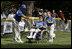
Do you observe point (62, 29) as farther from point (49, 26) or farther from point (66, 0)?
point (66, 0)

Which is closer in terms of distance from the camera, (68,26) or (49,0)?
(49,0)

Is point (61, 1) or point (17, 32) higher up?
point (61, 1)

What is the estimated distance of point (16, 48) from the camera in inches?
445

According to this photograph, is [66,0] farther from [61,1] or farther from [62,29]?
[62,29]

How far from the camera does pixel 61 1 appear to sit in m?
3.29

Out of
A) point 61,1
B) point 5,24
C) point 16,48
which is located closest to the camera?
point 61,1

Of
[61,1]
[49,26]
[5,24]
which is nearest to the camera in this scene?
[61,1]

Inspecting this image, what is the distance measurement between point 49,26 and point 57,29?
302 inches

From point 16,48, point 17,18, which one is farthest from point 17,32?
point 16,48

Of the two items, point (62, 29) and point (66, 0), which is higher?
point (66, 0)

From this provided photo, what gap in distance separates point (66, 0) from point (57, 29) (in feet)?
64.2

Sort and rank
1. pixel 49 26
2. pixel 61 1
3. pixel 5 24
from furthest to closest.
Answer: pixel 5 24, pixel 49 26, pixel 61 1

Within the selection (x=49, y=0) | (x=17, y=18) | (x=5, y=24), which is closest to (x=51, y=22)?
(x=17, y=18)

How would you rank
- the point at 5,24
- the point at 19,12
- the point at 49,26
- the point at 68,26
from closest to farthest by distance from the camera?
the point at 19,12 < the point at 49,26 < the point at 5,24 < the point at 68,26
